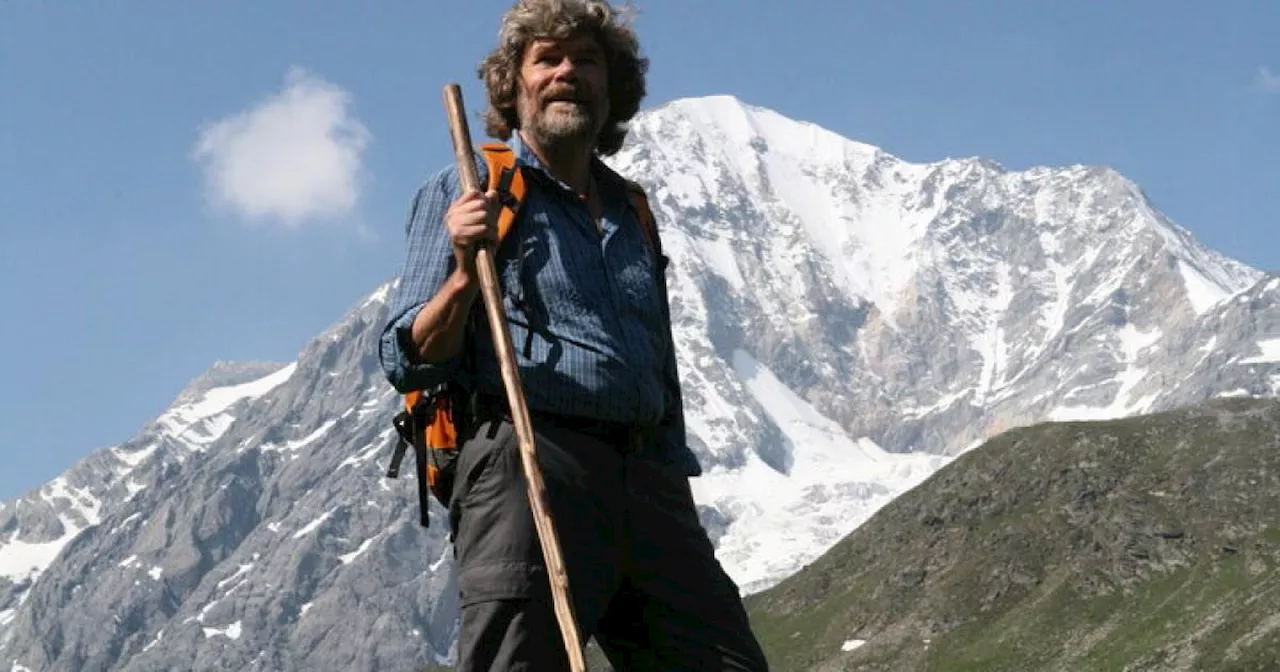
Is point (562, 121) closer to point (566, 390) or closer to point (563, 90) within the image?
point (563, 90)

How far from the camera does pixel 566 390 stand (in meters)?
7.66

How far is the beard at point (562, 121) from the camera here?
8188 mm

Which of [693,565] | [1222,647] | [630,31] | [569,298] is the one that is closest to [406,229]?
[569,298]


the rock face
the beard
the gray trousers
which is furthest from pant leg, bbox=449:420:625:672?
the rock face

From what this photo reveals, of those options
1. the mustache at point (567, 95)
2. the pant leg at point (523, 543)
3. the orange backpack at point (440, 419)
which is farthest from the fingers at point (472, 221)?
the mustache at point (567, 95)

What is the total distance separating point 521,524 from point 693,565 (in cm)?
83

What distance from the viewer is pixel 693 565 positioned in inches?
310

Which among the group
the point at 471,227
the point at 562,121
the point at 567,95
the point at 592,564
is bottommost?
the point at 592,564

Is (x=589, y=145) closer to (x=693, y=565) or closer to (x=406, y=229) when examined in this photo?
(x=406, y=229)

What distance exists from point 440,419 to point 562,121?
1.39 meters

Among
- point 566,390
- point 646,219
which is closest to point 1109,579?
point 646,219

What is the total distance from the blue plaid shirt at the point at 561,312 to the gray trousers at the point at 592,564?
0.19 m

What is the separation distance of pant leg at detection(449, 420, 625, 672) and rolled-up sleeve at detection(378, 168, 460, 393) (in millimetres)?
348

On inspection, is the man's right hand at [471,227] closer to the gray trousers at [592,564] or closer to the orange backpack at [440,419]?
the orange backpack at [440,419]
